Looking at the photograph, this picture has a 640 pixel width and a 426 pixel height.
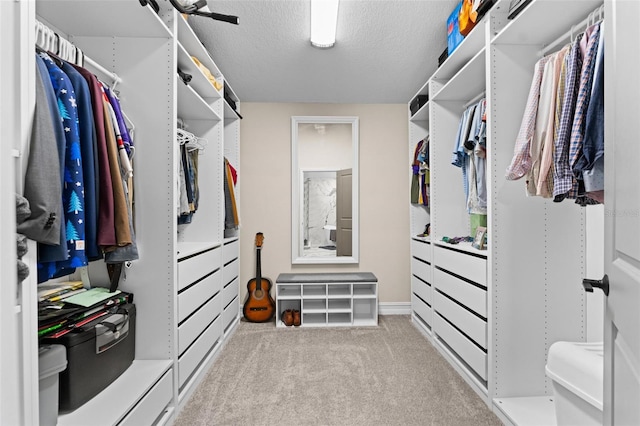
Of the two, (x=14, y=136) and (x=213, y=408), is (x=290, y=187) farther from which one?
(x=14, y=136)

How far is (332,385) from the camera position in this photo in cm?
206

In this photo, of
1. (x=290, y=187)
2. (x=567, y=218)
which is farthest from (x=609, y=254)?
(x=290, y=187)

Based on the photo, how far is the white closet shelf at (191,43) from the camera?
1889mm

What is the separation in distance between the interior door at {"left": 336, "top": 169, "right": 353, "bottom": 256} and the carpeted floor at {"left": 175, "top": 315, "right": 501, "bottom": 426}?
1017 mm

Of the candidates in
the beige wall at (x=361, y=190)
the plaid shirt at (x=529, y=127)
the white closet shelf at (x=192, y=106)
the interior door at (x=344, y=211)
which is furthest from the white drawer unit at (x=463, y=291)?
the white closet shelf at (x=192, y=106)

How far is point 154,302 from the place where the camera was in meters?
1.70

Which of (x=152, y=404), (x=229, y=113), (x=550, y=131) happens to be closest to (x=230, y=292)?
(x=152, y=404)

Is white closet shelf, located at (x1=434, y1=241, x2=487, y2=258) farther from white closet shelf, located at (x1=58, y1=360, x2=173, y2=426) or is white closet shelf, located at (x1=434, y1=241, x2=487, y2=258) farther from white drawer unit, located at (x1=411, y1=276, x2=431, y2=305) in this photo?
white closet shelf, located at (x1=58, y1=360, x2=173, y2=426)

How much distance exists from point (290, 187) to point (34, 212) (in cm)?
277

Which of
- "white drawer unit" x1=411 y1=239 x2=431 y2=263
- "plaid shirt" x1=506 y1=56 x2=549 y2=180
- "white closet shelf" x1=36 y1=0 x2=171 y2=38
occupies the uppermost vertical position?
"white closet shelf" x1=36 y1=0 x2=171 y2=38

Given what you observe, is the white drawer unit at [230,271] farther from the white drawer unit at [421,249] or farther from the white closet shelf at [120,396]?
the white drawer unit at [421,249]

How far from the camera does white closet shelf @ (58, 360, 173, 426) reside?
1.21 metres

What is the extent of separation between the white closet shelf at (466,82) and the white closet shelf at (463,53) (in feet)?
0.25

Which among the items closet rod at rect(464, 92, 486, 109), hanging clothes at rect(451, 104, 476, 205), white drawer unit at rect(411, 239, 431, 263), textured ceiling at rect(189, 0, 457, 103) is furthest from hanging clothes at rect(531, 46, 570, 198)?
white drawer unit at rect(411, 239, 431, 263)
